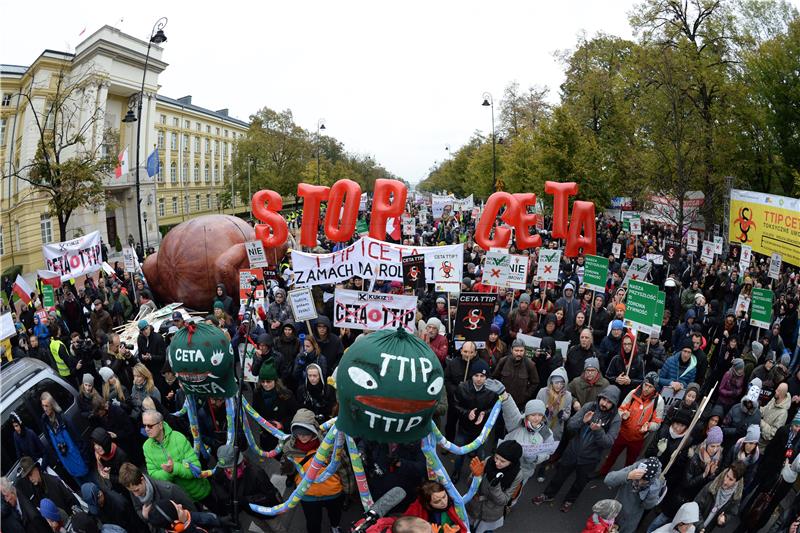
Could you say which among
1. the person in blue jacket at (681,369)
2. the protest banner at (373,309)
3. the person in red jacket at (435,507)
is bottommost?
the person in red jacket at (435,507)

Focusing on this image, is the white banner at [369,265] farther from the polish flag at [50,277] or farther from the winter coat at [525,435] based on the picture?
the polish flag at [50,277]

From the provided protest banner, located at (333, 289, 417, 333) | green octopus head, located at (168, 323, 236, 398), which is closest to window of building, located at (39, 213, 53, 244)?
protest banner, located at (333, 289, 417, 333)

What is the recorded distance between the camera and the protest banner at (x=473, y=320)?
308 inches

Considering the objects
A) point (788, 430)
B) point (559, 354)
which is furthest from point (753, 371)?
point (559, 354)

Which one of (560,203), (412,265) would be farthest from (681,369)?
(560,203)

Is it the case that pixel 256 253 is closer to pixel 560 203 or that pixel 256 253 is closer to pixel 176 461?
pixel 176 461

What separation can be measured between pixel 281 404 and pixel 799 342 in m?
8.23

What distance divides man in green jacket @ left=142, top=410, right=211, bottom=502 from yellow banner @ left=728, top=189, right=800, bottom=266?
13712mm

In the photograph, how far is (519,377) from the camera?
23.9ft

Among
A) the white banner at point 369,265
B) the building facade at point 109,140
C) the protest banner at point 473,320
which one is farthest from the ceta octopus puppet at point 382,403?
the building facade at point 109,140

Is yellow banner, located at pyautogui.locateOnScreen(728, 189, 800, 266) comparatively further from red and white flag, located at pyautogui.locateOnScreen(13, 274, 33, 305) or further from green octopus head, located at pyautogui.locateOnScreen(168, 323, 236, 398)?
red and white flag, located at pyautogui.locateOnScreen(13, 274, 33, 305)

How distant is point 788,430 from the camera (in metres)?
5.80

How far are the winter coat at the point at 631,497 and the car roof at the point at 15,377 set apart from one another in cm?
643

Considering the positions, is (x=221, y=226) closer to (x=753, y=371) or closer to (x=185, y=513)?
(x=185, y=513)
